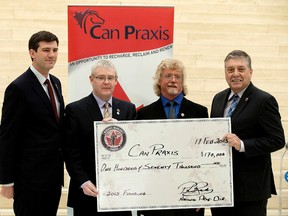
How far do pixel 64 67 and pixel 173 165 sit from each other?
124 inches

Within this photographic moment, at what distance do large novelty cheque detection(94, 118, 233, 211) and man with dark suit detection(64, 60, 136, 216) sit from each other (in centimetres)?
13

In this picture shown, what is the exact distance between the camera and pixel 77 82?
360cm

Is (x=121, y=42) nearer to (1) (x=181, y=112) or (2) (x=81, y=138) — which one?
(1) (x=181, y=112)

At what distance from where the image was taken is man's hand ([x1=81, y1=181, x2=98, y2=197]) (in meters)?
2.67

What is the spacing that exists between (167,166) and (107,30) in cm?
133

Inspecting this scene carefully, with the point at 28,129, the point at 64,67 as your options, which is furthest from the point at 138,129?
the point at 64,67

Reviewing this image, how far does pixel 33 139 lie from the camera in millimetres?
2844

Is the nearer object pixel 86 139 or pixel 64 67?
pixel 86 139

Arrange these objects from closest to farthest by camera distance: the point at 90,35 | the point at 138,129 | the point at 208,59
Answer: the point at 138,129 → the point at 90,35 → the point at 208,59

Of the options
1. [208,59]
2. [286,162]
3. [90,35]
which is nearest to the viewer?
[90,35]

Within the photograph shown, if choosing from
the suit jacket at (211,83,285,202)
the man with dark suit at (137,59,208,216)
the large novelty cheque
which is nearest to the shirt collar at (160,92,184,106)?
the man with dark suit at (137,59,208,216)

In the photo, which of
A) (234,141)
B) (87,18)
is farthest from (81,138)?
(87,18)

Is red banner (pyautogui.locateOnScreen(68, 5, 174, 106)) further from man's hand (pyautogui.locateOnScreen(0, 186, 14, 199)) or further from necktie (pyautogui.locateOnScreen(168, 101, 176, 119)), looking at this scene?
man's hand (pyautogui.locateOnScreen(0, 186, 14, 199))

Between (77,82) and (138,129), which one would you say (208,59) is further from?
(138,129)
